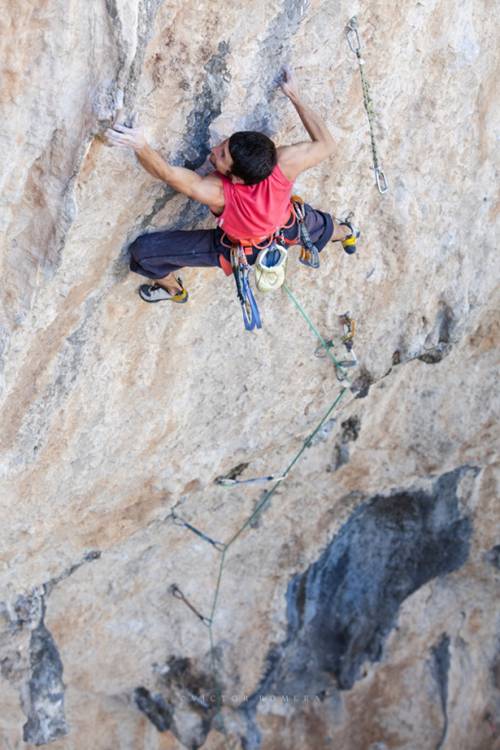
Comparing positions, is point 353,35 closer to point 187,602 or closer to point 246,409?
point 246,409

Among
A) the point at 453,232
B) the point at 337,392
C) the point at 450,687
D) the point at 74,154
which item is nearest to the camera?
the point at 74,154

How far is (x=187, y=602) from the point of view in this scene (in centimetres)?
517

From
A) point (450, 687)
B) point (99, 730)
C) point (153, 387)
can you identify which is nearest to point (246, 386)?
point (153, 387)

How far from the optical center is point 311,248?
10.5 ft

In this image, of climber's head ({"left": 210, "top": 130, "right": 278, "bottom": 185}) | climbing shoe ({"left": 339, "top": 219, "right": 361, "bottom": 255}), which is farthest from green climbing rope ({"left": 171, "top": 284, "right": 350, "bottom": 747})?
climber's head ({"left": 210, "top": 130, "right": 278, "bottom": 185})

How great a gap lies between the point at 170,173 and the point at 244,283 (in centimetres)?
59

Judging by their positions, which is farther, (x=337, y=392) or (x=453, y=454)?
(x=453, y=454)

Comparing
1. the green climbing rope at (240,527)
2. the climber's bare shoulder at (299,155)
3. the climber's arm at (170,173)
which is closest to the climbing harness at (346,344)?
the green climbing rope at (240,527)

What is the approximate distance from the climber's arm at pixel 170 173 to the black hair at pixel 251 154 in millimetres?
101

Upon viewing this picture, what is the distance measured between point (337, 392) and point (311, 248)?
47.0 inches

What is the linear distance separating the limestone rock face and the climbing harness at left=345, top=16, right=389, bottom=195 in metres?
0.03

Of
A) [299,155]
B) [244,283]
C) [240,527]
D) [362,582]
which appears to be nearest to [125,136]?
[299,155]

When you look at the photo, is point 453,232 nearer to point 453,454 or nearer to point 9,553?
point 453,454

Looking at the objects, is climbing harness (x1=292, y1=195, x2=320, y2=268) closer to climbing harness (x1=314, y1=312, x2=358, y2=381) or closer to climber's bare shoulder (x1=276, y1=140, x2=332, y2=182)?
climber's bare shoulder (x1=276, y1=140, x2=332, y2=182)
